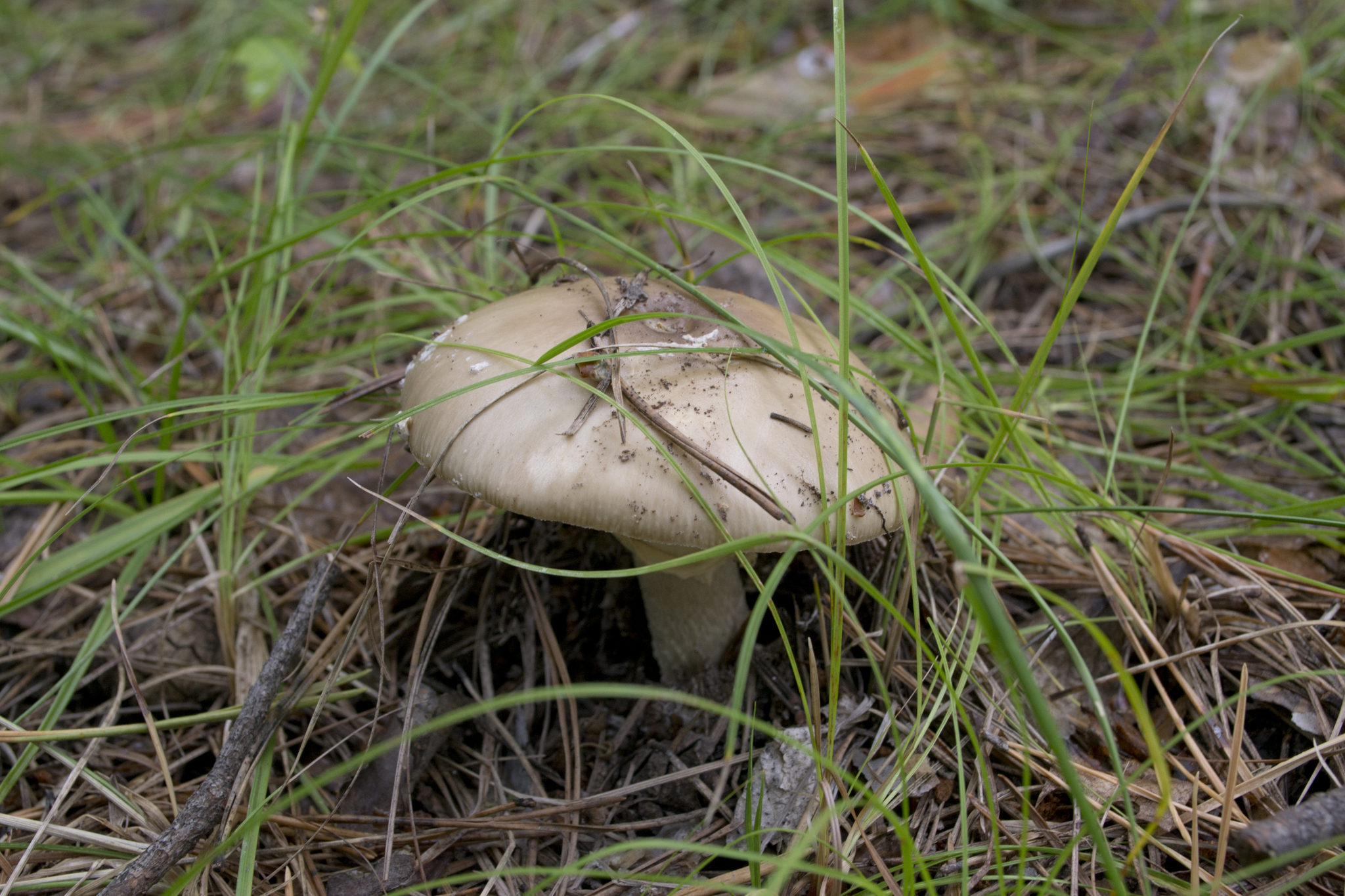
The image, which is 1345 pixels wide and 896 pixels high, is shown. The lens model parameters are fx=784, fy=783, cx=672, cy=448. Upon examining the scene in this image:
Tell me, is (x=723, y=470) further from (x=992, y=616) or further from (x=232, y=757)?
(x=232, y=757)

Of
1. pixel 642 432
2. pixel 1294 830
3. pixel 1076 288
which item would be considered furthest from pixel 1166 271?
pixel 642 432

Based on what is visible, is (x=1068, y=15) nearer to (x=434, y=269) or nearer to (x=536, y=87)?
(x=536, y=87)

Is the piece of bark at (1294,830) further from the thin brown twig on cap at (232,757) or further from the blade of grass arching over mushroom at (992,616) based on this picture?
the thin brown twig on cap at (232,757)

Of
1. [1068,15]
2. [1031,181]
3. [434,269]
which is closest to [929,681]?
[434,269]

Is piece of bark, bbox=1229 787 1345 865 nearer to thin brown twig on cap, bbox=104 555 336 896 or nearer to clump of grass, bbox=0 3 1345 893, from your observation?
clump of grass, bbox=0 3 1345 893

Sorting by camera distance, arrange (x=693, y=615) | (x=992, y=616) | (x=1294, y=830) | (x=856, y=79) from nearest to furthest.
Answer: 1. (x=992, y=616)
2. (x=1294, y=830)
3. (x=693, y=615)
4. (x=856, y=79)

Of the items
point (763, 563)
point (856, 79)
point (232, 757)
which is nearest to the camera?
point (232, 757)

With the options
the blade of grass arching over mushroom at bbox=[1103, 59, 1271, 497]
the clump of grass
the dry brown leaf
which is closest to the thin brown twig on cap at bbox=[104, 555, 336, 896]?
the clump of grass
